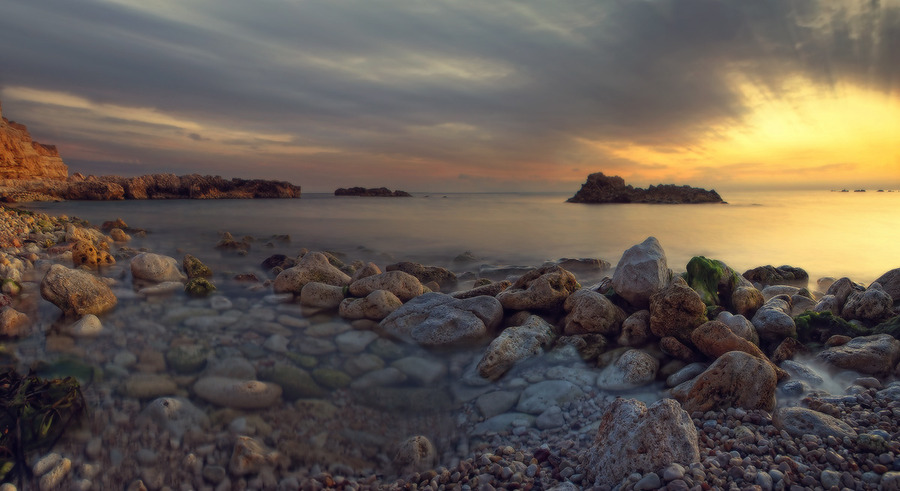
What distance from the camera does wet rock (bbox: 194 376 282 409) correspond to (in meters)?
3.87

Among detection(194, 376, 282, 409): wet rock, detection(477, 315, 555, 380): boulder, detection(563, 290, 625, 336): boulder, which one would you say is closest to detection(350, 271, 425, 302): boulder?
detection(477, 315, 555, 380): boulder

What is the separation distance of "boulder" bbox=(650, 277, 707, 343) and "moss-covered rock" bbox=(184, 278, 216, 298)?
6.73m

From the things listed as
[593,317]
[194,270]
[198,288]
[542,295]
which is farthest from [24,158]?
[593,317]

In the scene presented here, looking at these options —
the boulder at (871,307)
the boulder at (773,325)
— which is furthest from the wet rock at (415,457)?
the boulder at (871,307)

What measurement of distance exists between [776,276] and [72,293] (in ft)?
41.3

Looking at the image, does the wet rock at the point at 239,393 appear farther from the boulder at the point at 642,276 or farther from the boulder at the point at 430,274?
the boulder at the point at 430,274

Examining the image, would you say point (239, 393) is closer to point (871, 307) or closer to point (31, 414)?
point (31, 414)

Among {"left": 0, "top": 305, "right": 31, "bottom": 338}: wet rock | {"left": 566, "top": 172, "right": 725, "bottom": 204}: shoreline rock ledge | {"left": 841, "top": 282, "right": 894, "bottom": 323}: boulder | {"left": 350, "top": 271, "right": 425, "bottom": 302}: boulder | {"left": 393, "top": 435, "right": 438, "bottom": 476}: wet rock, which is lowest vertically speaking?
{"left": 393, "top": 435, "right": 438, "bottom": 476}: wet rock

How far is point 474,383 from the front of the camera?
14.6 ft

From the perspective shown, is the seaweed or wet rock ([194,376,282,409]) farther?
wet rock ([194,376,282,409])

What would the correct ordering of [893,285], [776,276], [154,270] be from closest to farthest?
[893,285], [154,270], [776,276]

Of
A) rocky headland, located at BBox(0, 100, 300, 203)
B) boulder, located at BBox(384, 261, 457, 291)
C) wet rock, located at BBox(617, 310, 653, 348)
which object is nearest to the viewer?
wet rock, located at BBox(617, 310, 653, 348)

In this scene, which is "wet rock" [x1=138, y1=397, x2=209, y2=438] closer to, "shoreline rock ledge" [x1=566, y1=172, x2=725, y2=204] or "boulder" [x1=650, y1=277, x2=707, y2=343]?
"boulder" [x1=650, y1=277, x2=707, y2=343]

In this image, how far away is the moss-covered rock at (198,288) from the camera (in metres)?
7.25
